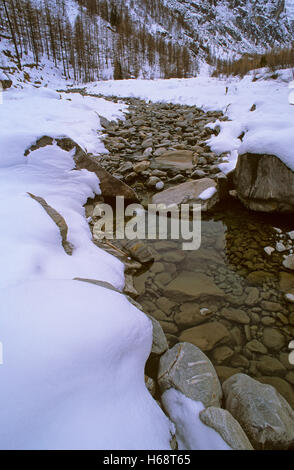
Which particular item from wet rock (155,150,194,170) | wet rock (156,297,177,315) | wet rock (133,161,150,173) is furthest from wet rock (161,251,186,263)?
wet rock (155,150,194,170)

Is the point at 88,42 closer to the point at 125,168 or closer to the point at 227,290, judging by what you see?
the point at 125,168

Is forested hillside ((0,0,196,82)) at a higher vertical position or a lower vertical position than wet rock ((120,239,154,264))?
higher

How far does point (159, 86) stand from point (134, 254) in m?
14.1

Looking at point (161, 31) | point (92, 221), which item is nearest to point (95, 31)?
point (161, 31)

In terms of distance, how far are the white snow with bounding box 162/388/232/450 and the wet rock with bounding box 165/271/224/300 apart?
0.86 metres

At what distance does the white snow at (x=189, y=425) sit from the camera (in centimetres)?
93

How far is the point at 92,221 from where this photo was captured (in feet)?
8.69

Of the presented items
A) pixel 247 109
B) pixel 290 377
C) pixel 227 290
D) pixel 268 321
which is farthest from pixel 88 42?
pixel 290 377

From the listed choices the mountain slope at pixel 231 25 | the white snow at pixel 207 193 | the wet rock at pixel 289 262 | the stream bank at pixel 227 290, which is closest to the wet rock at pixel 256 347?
the stream bank at pixel 227 290

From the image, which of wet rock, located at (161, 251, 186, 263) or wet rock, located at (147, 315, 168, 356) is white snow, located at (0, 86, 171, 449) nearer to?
wet rock, located at (147, 315, 168, 356)

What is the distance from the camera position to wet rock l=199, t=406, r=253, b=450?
91 cm

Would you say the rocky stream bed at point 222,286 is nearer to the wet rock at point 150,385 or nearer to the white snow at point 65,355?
the wet rock at point 150,385

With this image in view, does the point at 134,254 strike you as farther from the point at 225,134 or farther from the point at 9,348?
the point at 225,134

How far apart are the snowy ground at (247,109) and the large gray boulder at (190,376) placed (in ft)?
6.88
